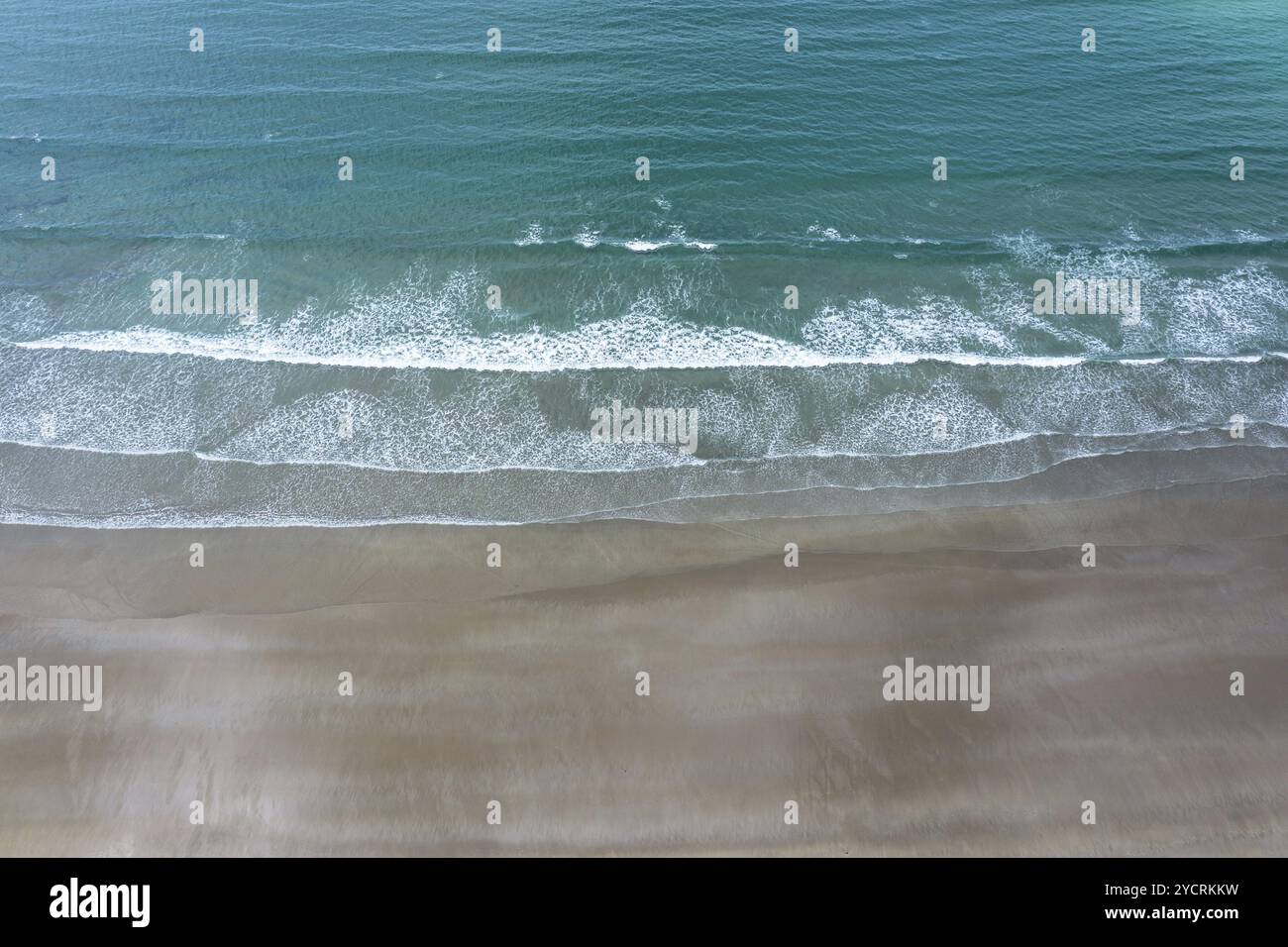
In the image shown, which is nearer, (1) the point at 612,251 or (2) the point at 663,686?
(2) the point at 663,686

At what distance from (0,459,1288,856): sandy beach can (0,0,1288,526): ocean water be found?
5.63 ft

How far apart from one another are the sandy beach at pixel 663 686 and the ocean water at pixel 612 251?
5.63 feet

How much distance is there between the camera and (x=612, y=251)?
24531 millimetres

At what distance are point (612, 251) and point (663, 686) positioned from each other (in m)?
15.0

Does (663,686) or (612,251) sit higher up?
(612,251)

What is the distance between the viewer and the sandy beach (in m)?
13.2

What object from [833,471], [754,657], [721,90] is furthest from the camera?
[721,90]

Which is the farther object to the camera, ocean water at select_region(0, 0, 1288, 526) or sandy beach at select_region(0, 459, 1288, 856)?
ocean water at select_region(0, 0, 1288, 526)

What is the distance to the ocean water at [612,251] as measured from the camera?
62.5 feet

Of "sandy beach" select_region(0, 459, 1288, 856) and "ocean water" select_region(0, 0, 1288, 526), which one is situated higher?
"ocean water" select_region(0, 0, 1288, 526)

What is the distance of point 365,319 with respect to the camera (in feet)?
74.2
